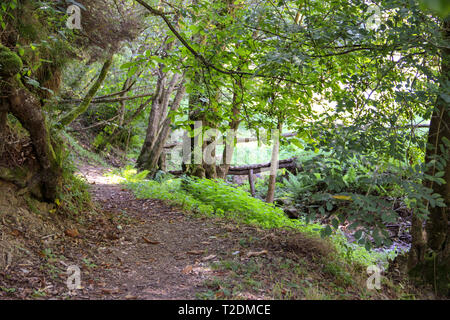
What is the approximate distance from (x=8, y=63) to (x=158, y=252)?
2.97 meters

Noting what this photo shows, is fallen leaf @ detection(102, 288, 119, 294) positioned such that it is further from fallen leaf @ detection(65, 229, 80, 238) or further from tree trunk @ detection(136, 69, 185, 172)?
tree trunk @ detection(136, 69, 185, 172)

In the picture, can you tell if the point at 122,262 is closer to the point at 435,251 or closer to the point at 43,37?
the point at 43,37

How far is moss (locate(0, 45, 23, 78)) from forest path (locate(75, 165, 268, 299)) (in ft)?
8.02

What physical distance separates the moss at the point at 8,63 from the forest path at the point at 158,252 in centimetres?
244

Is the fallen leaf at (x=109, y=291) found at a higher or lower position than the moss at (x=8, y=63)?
lower

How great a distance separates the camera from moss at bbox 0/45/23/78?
387 centimetres

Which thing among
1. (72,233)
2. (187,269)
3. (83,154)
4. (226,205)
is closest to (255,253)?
(187,269)

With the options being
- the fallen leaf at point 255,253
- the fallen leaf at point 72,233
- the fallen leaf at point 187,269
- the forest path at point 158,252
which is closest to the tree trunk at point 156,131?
the forest path at point 158,252

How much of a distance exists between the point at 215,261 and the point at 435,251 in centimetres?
283

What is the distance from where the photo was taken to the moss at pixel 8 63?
3873 mm

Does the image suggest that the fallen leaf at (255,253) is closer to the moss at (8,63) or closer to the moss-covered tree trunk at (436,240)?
the moss-covered tree trunk at (436,240)
